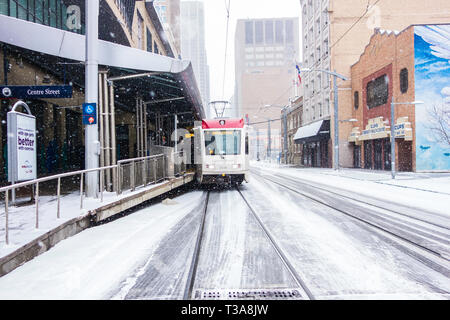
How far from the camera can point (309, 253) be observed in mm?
5395

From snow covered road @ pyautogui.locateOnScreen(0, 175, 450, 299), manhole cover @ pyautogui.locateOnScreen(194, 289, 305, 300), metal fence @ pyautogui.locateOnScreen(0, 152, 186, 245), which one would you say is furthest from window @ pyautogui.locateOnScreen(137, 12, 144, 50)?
manhole cover @ pyautogui.locateOnScreen(194, 289, 305, 300)

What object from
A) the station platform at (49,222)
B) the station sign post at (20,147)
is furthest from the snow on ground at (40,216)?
the station sign post at (20,147)

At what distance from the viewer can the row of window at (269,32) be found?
16762cm

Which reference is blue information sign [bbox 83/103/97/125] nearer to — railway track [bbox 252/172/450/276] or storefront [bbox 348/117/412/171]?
railway track [bbox 252/172/450/276]

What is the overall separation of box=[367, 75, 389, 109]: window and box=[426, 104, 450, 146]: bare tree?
3952 mm

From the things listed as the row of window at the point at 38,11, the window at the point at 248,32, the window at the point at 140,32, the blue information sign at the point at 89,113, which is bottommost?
the blue information sign at the point at 89,113

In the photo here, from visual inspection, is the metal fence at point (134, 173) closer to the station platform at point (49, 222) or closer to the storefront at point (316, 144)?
the station platform at point (49, 222)

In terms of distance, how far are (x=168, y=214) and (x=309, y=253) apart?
15.2 ft

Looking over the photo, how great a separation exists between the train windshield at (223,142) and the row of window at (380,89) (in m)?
15.6

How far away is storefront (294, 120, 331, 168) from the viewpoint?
36312mm
